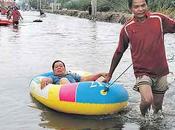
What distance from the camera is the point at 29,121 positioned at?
8.65m

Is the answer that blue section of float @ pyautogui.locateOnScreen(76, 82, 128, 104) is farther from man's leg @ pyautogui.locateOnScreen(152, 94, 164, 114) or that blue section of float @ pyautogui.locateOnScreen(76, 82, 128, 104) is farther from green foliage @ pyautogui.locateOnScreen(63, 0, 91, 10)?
green foliage @ pyautogui.locateOnScreen(63, 0, 91, 10)

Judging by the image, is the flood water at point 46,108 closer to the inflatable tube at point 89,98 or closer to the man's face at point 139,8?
the inflatable tube at point 89,98

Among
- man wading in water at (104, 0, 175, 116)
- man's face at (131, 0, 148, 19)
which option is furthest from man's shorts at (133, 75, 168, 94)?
man's face at (131, 0, 148, 19)

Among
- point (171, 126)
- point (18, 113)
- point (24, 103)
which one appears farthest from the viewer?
point (24, 103)

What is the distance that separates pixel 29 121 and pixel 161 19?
10.4 ft

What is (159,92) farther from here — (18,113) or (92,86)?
(18,113)

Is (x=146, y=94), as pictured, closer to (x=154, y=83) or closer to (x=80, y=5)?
(x=154, y=83)

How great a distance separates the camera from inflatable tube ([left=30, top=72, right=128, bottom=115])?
849 cm

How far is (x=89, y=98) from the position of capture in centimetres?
854

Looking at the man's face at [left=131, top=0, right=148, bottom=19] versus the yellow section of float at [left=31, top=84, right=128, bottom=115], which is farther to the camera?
the yellow section of float at [left=31, top=84, right=128, bottom=115]

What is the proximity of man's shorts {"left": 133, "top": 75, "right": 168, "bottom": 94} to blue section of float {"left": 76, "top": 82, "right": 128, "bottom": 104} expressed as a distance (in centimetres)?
119

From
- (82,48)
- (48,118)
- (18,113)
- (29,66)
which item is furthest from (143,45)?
(82,48)

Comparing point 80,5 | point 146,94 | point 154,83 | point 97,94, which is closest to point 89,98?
point 97,94

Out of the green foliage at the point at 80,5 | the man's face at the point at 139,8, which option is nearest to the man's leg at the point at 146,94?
the man's face at the point at 139,8
